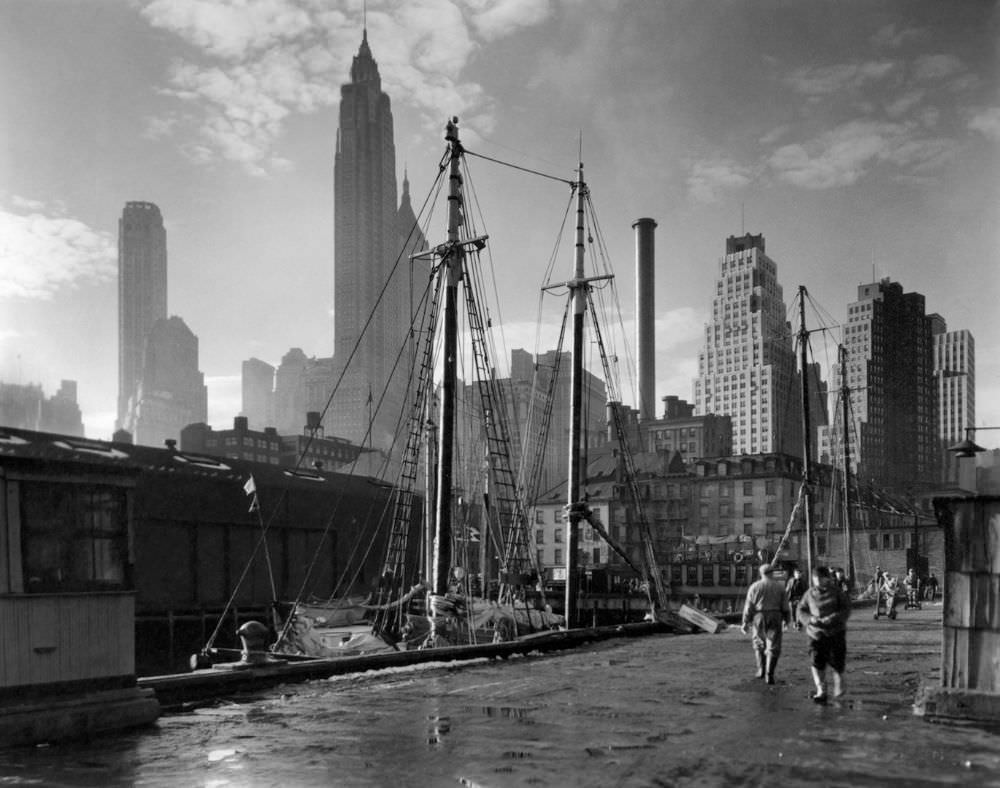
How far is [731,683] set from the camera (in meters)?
15.8

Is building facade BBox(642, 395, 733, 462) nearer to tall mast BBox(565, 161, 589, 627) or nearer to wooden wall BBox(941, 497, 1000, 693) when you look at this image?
tall mast BBox(565, 161, 589, 627)

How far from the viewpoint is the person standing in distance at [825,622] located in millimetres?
12734

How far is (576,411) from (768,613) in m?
16.9

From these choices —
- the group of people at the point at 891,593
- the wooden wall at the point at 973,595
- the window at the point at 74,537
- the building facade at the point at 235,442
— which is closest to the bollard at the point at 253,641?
the window at the point at 74,537

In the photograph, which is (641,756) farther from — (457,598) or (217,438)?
(217,438)

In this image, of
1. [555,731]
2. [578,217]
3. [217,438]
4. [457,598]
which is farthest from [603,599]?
[217,438]

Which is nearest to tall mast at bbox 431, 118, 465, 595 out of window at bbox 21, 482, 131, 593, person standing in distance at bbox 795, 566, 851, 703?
person standing in distance at bbox 795, 566, 851, 703

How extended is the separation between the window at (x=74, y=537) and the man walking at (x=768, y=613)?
28.4ft

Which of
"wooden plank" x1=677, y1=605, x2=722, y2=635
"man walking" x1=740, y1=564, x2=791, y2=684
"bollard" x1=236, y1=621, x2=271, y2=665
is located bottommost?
"wooden plank" x1=677, y1=605, x2=722, y2=635

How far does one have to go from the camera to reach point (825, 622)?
12688 millimetres

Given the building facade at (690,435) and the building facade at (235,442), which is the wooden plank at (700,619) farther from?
the building facade at (690,435)

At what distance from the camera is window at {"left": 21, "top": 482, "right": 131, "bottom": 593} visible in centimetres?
1073

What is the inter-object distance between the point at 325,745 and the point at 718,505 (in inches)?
3836

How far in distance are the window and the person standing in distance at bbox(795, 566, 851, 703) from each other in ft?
27.7
